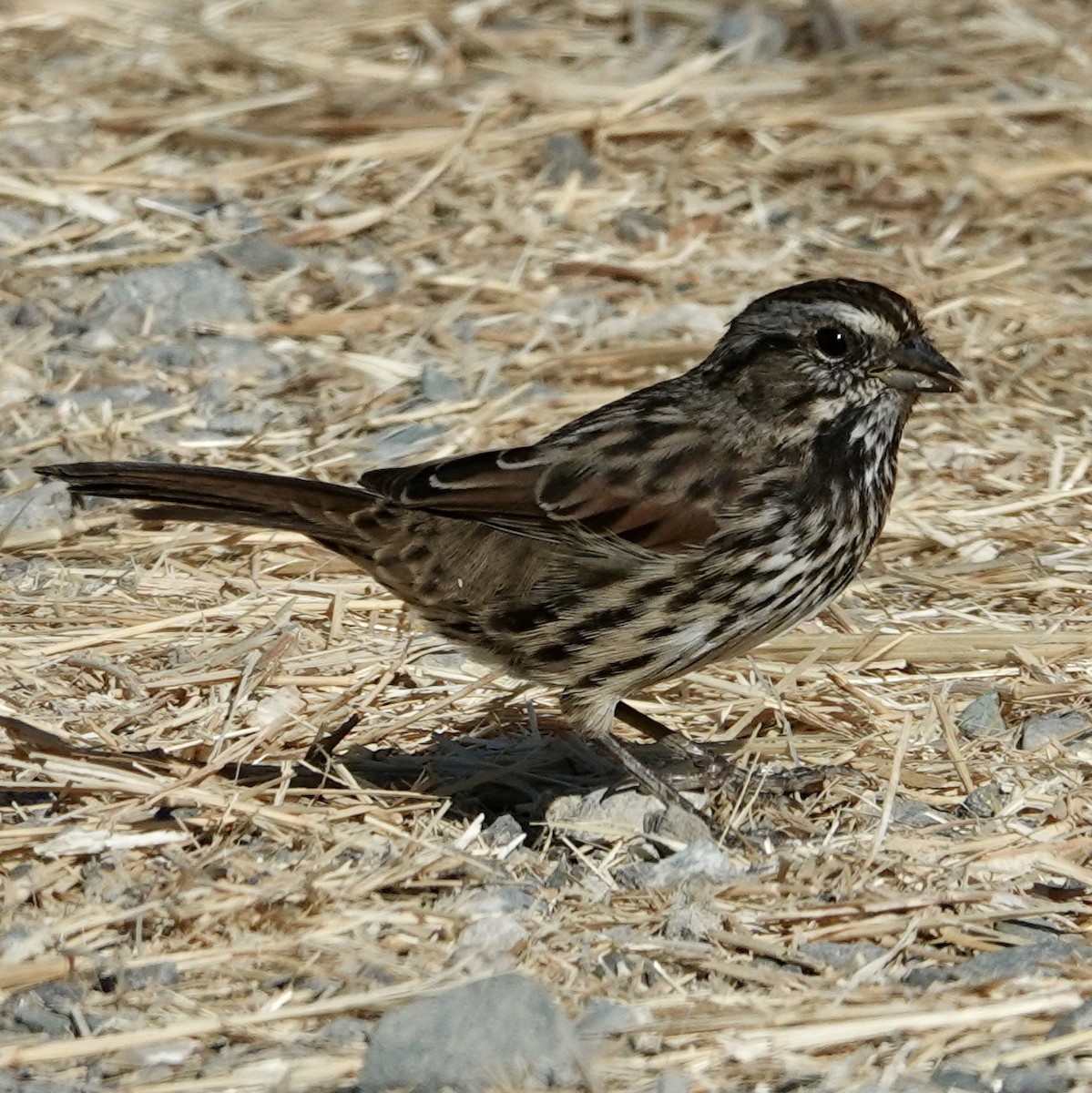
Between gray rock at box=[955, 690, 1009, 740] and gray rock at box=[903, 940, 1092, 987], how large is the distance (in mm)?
1108

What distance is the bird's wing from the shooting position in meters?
4.76

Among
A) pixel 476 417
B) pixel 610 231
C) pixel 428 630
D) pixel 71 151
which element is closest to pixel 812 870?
pixel 428 630

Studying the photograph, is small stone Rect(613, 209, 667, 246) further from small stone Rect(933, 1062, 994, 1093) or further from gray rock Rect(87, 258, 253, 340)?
small stone Rect(933, 1062, 994, 1093)

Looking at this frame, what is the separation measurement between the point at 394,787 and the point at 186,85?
4535 millimetres

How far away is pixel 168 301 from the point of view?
7199 mm

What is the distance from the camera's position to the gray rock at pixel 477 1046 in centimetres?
346

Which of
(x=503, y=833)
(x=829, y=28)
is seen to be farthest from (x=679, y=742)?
(x=829, y=28)

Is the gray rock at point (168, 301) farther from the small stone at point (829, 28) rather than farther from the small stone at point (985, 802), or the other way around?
the small stone at point (985, 802)

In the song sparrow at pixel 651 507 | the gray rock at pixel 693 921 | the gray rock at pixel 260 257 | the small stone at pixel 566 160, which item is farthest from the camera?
the small stone at pixel 566 160

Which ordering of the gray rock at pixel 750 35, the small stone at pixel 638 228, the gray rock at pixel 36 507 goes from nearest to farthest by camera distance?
Answer: the gray rock at pixel 36 507, the small stone at pixel 638 228, the gray rock at pixel 750 35

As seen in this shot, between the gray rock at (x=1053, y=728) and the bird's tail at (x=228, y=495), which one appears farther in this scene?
the gray rock at (x=1053, y=728)

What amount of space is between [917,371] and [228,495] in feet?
5.12

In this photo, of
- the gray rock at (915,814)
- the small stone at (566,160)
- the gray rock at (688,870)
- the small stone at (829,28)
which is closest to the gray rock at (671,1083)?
the gray rock at (688,870)

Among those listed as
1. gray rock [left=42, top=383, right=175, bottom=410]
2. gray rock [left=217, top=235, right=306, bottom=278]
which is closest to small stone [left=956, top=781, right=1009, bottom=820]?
gray rock [left=42, top=383, right=175, bottom=410]
